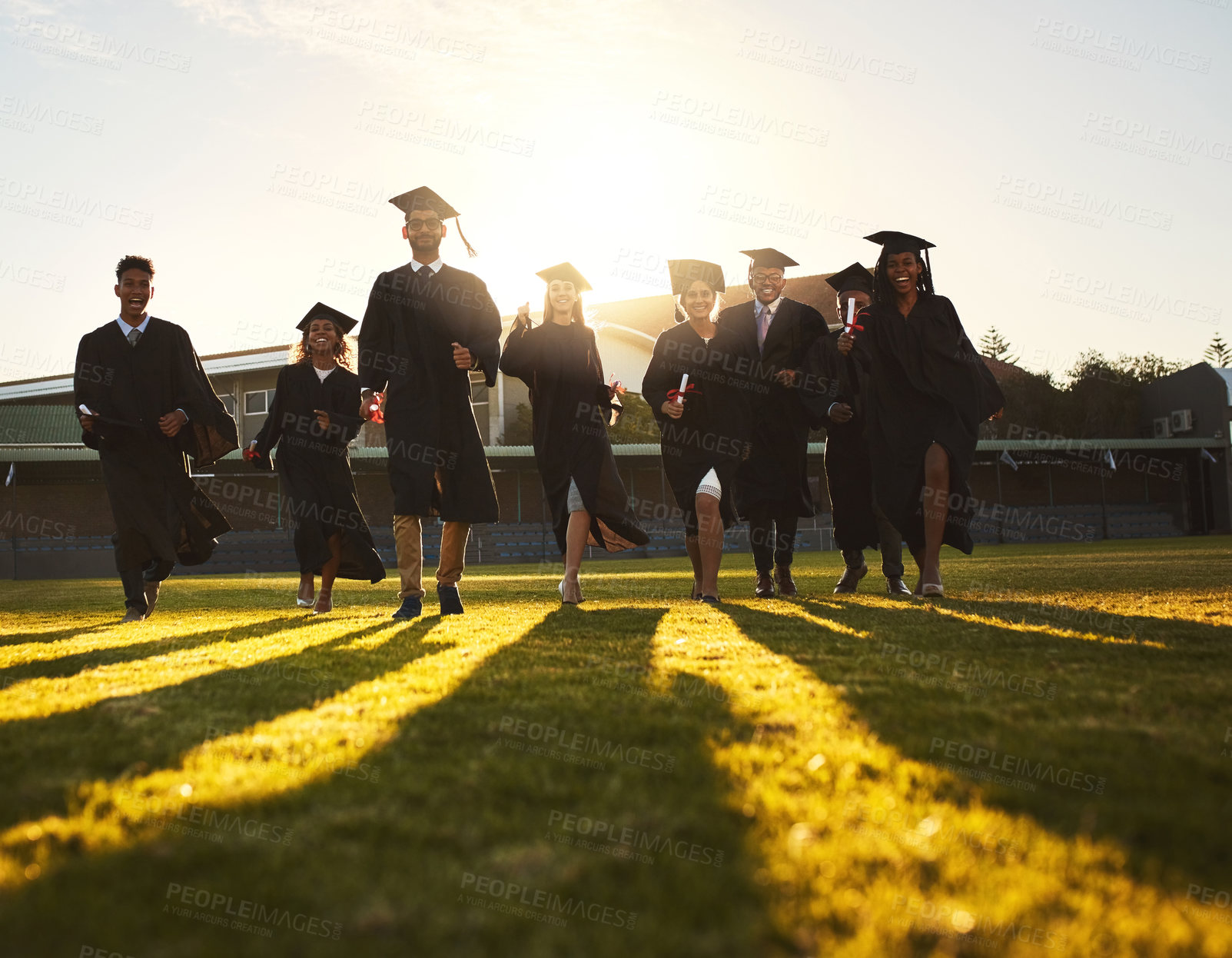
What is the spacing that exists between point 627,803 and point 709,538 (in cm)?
510

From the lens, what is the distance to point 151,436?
677 cm

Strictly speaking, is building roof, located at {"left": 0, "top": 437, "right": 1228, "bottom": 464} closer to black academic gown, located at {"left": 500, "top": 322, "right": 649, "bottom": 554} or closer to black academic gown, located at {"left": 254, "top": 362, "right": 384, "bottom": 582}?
black academic gown, located at {"left": 500, "top": 322, "right": 649, "bottom": 554}

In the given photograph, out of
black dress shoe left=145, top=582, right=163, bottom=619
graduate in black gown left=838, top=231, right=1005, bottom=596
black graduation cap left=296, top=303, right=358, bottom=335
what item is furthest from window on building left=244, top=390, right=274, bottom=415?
graduate in black gown left=838, top=231, right=1005, bottom=596

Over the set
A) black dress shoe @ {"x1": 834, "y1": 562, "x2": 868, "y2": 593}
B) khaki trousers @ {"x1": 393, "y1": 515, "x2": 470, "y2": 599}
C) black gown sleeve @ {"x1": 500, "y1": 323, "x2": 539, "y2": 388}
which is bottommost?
black dress shoe @ {"x1": 834, "y1": 562, "x2": 868, "y2": 593}

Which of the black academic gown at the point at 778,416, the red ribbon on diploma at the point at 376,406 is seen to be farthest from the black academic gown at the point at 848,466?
the red ribbon on diploma at the point at 376,406

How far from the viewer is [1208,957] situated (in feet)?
4.11

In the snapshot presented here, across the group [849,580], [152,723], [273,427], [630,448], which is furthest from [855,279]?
[630,448]

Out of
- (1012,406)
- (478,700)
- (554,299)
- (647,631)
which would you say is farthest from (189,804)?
(1012,406)

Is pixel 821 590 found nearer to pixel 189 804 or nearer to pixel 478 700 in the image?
pixel 478 700

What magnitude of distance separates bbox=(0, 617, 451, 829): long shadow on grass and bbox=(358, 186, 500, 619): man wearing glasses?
2.21m

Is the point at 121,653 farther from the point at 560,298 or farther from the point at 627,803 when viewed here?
the point at 560,298

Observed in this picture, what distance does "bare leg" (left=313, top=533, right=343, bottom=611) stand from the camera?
7.34 meters

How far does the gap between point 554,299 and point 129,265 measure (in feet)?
9.56

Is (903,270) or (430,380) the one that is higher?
(903,270)
